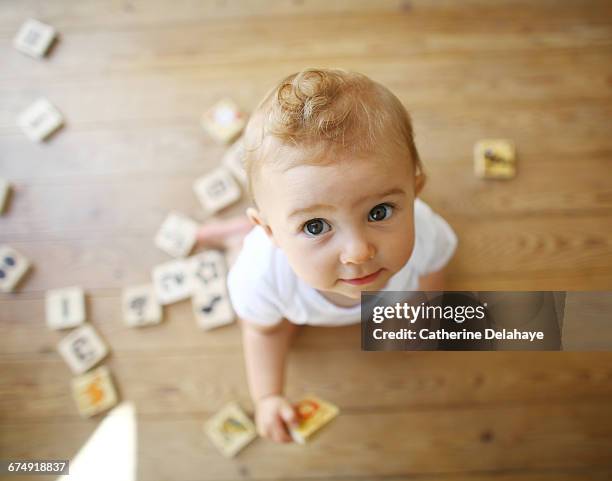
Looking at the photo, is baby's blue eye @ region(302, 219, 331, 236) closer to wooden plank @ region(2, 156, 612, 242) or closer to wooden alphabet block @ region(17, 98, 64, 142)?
wooden plank @ region(2, 156, 612, 242)

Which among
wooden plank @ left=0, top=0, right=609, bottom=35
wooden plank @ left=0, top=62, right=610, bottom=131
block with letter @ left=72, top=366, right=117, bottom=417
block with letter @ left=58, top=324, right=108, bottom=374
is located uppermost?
wooden plank @ left=0, top=0, right=609, bottom=35

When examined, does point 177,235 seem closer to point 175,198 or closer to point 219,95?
point 175,198

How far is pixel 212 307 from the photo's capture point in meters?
1.23

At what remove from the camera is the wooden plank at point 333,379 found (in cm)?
115

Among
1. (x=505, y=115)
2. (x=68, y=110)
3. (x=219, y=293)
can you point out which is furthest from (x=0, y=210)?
(x=505, y=115)

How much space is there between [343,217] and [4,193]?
3.24ft

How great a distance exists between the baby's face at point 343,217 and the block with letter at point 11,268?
767mm

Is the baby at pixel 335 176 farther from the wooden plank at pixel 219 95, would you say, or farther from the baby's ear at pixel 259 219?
the wooden plank at pixel 219 95

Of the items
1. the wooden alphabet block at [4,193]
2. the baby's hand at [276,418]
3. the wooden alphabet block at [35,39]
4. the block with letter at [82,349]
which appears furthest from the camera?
the wooden alphabet block at [35,39]

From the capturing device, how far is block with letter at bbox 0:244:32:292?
1267 millimetres

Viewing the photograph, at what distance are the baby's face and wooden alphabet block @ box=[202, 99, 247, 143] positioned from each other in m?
0.62

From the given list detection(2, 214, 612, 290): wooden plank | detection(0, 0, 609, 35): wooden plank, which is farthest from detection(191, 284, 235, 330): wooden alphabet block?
detection(0, 0, 609, 35): wooden plank

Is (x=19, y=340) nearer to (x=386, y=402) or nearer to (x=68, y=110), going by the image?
(x=68, y=110)

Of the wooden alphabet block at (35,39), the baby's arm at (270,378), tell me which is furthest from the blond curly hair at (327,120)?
the wooden alphabet block at (35,39)
